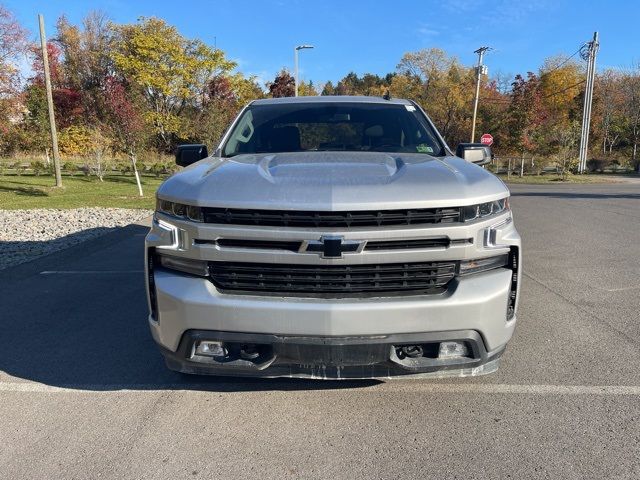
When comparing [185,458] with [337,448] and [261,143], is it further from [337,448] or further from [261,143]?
[261,143]

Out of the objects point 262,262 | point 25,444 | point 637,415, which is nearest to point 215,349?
point 262,262

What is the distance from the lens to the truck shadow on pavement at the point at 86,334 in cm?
347

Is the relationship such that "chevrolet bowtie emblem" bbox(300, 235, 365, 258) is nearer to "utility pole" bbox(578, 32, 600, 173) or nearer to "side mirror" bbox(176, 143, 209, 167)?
"side mirror" bbox(176, 143, 209, 167)

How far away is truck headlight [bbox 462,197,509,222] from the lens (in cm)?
265

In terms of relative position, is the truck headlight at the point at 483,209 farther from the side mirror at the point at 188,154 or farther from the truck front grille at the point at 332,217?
the side mirror at the point at 188,154

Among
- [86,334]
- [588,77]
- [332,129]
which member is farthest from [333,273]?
[588,77]

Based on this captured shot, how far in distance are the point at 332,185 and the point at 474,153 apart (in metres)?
1.96

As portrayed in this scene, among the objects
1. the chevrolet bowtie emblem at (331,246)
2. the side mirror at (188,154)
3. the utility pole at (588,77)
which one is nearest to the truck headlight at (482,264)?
the chevrolet bowtie emblem at (331,246)

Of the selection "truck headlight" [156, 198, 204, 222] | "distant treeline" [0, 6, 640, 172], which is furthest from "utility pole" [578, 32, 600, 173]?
"truck headlight" [156, 198, 204, 222]

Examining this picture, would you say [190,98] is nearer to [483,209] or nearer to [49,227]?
[49,227]

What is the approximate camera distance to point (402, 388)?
3.35m

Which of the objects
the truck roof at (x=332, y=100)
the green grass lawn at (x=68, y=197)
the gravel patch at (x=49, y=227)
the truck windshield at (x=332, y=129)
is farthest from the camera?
the green grass lawn at (x=68, y=197)

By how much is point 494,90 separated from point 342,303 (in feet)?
200

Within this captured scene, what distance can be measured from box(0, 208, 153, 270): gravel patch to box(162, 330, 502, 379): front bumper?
18.4 ft
